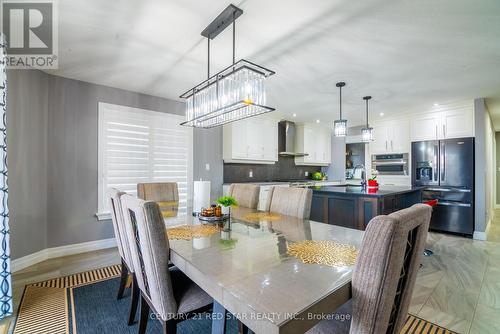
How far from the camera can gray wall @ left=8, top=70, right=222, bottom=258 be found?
8.80 feet

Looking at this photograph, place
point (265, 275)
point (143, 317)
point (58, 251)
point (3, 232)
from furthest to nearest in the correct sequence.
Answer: point (58, 251), point (3, 232), point (143, 317), point (265, 275)

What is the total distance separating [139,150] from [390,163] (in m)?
5.02

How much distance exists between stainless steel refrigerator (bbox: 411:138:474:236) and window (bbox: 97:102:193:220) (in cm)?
449

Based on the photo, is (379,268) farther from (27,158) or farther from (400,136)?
(400,136)

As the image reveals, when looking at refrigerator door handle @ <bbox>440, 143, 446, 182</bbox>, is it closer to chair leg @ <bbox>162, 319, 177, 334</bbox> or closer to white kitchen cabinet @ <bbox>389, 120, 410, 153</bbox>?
white kitchen cabinet @ <bbox>389, 120, 410, 153</bbox>

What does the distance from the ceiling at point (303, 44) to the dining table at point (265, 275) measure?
1663 mm

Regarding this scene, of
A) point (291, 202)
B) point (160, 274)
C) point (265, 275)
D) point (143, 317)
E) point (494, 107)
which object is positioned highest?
point (494, 107)

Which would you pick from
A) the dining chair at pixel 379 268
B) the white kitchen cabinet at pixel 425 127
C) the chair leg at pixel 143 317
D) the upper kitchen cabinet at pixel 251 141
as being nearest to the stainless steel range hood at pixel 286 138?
the upper kitchen cabinet at pixel 251 141

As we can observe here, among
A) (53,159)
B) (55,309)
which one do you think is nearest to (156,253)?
(55,309)

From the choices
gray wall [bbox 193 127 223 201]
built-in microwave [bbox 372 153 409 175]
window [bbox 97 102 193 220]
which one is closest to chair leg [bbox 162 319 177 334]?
window [bbox 97 102 193 220]

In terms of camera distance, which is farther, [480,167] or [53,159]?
[480,167]

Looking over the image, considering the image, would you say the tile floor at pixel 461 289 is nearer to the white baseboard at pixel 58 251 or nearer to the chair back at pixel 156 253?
the chair back at pixel 156 253

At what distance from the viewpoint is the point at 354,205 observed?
3096mm

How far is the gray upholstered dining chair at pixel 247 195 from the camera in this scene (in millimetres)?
2670
